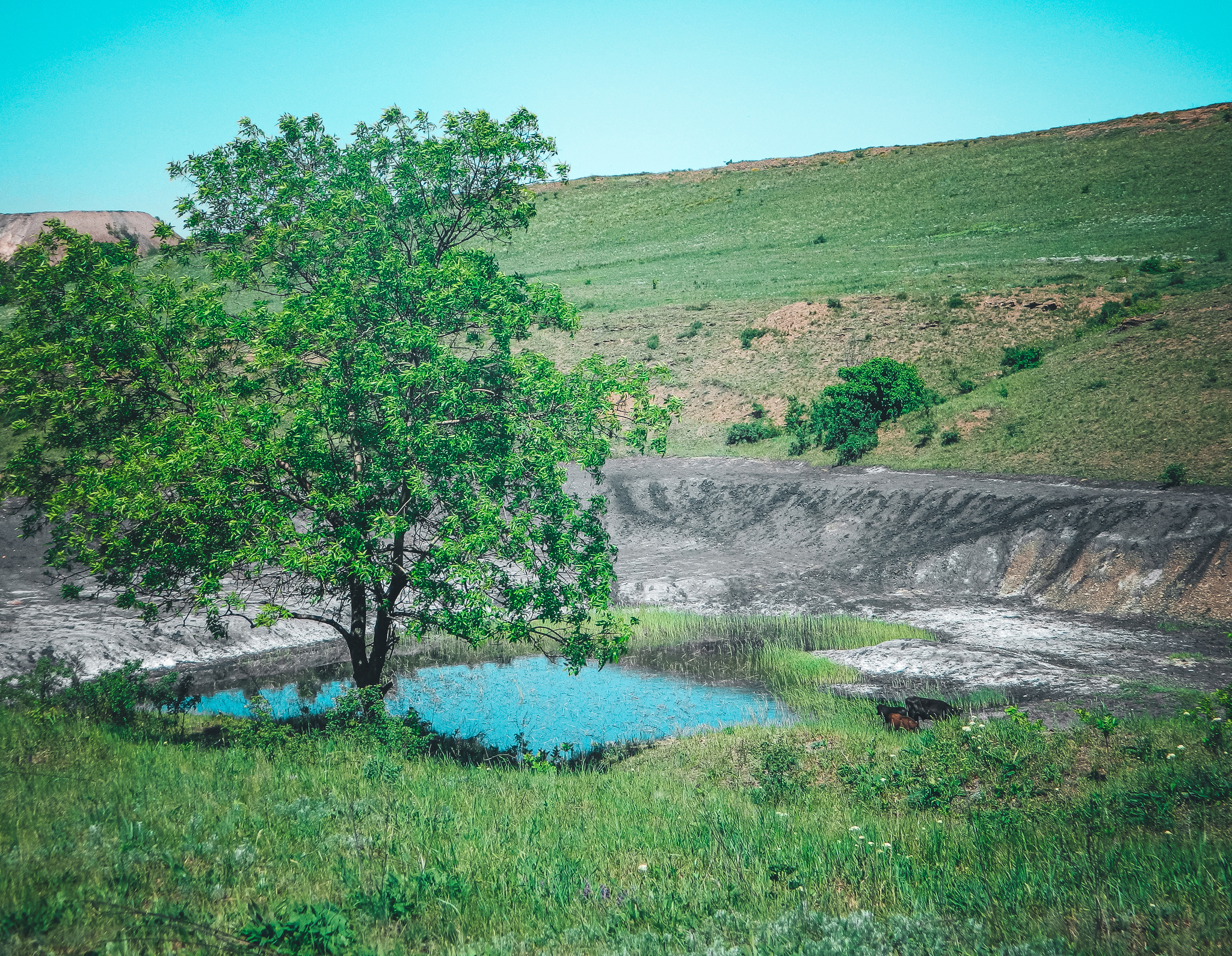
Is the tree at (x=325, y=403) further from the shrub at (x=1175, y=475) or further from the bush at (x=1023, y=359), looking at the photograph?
the bush at (x=1023, y=359)

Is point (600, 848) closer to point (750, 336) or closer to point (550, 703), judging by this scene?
point (550, 703)

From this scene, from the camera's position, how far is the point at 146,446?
12688 mm

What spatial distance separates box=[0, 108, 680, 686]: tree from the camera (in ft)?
42.0

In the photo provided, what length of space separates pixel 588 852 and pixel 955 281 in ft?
176

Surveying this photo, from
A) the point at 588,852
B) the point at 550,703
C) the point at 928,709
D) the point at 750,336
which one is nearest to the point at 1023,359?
the point at 750,336

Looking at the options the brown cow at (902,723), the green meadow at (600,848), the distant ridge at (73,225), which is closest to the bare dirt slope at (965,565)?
the brown cow at (902,723)

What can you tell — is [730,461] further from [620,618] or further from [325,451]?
[325,451]

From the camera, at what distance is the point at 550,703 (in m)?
19.7

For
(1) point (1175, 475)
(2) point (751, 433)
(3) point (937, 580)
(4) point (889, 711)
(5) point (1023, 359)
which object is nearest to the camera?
(4) point (889, 711)

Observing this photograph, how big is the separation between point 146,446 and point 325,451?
2.70 meters

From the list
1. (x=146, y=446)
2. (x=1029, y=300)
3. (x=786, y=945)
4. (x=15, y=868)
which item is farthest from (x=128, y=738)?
(x=1029, y=300)

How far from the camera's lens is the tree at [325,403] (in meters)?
12.8

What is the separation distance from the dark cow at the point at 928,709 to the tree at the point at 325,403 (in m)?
6.61

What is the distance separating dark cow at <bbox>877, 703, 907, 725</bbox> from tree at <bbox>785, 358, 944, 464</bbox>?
23209 mm
